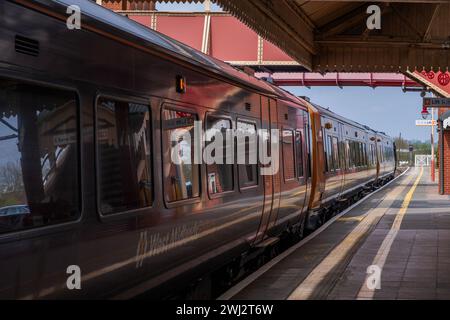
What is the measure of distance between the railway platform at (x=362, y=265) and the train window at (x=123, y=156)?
7.81 ft

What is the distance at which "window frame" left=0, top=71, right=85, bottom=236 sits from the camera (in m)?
2.98

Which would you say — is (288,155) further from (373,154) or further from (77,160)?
(373,154)

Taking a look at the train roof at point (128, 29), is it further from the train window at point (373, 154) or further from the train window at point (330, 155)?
the train window at point (373, 154)

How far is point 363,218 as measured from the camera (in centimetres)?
1409

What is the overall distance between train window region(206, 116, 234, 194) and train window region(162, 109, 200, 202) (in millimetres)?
392

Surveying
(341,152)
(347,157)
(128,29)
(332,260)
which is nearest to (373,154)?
(347,157)

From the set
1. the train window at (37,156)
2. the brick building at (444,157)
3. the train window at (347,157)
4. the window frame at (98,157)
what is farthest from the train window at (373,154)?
the train window at (37,156)

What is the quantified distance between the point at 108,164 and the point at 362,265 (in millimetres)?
5013

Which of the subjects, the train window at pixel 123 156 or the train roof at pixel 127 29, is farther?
the train window at pixel 123 156

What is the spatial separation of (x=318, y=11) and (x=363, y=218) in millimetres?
5802

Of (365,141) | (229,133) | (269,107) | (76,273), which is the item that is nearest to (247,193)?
(229,133)

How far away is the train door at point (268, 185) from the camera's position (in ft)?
26.4

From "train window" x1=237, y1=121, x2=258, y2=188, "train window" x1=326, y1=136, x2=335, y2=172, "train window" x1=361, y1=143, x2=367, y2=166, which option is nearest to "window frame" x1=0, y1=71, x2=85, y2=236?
"train window" x1=237, y1=121, x2=258, y2=188

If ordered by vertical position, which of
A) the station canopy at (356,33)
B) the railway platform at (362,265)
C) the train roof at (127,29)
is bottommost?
the railway platform at (362,265)
